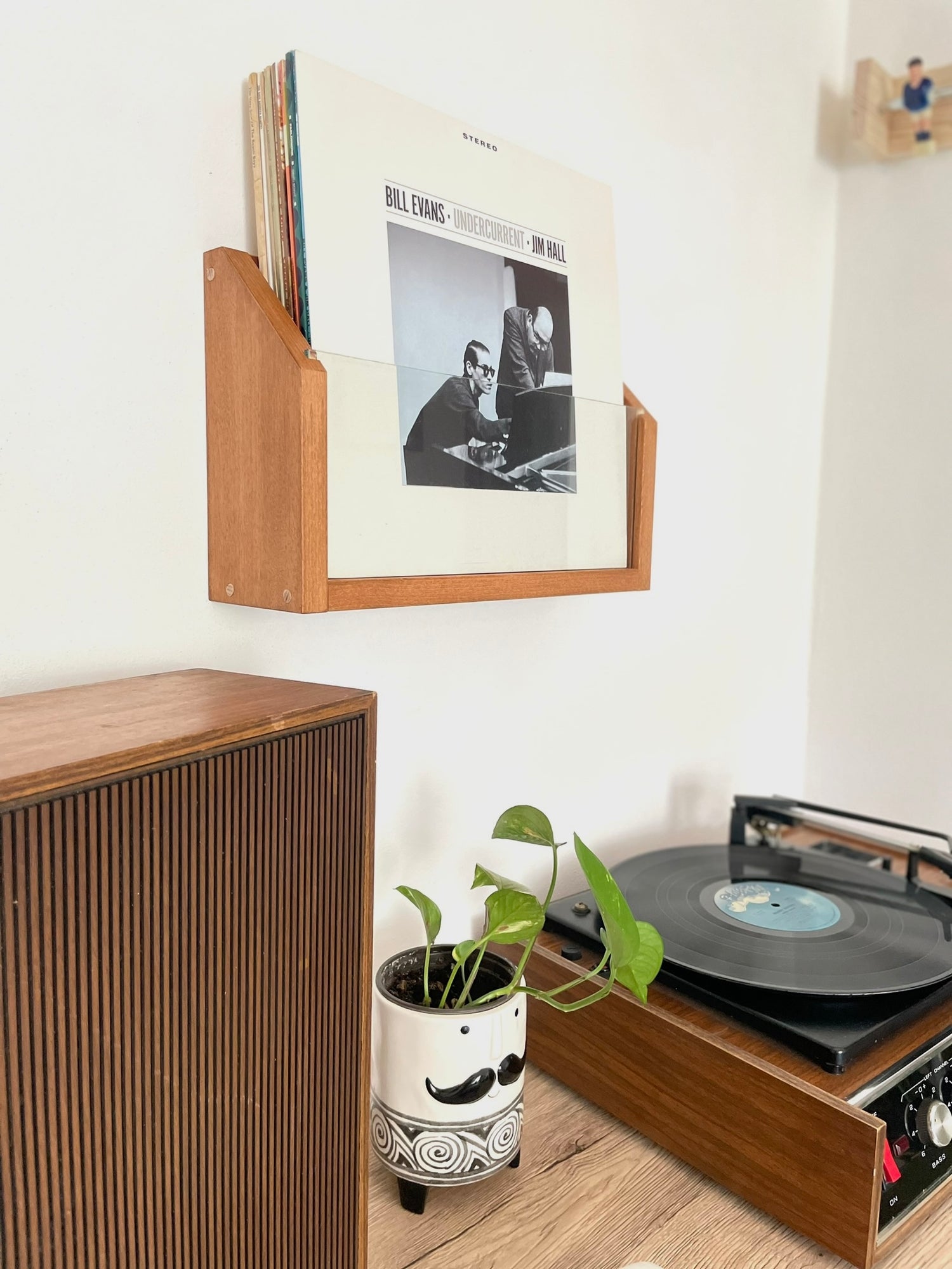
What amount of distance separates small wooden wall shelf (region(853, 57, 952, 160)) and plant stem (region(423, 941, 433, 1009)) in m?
1.23

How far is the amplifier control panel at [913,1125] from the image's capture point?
0.80m

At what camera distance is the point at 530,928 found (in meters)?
0.83

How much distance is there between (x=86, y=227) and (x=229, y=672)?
35 cm

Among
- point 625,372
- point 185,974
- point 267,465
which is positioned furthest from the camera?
point 625,372

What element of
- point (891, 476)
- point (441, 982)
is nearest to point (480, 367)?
point (441, 982)

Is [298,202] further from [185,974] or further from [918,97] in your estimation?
[918,97]

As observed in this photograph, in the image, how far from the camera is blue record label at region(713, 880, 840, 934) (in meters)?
1.02

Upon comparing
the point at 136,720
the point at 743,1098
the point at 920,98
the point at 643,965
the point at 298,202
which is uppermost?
the point at 920,98

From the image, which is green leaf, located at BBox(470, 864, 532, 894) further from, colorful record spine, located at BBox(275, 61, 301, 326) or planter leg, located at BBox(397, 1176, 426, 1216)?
colorful record spine, located at BBox(275, 61, 301, 326)

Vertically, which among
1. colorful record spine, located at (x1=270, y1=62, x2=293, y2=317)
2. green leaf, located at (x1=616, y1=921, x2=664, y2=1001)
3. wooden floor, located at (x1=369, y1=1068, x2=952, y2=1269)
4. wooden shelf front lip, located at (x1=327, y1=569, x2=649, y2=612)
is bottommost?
wooden floor, located at (x1=369, y1=1068, x2=952, y2=1269)

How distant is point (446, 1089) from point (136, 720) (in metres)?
0.44

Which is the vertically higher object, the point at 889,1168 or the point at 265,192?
the point at 265,192

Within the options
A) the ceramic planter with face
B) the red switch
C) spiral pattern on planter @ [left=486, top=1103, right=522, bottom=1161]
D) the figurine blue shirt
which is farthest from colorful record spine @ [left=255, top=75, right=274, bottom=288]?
the figurine blue shirt

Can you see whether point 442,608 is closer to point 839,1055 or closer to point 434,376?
point 434,376
